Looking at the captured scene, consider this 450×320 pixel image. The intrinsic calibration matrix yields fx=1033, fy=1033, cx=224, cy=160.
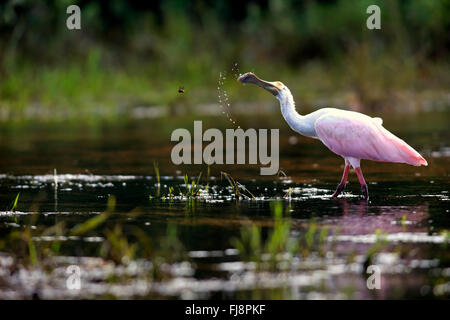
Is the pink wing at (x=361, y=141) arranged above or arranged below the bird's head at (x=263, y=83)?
below

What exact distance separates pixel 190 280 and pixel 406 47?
73.3 feet

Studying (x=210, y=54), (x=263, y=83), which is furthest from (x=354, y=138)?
(x=210, y=54)

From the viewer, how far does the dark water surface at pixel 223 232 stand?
257 inches

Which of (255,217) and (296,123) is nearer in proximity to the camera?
(255,217)

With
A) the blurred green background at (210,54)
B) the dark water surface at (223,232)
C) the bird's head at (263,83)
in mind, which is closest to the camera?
the dark water surface at (223,232)

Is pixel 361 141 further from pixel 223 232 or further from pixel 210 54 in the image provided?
pixel 210 54

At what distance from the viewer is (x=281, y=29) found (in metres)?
32.2

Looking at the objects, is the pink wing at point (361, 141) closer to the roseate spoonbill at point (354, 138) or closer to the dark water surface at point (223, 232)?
the roseate spoonbill at point (354, 138)

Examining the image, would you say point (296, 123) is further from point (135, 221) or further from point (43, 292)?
point (43, 292)

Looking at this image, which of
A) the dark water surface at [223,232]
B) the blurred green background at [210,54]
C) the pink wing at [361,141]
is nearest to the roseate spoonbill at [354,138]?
the pink wing at [361,141]

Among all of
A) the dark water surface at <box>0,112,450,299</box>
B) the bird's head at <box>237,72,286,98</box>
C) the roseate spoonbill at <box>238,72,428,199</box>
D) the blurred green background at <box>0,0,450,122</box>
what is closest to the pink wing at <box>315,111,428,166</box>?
the roseate spoonbill at <box>238,72,428,199</box>

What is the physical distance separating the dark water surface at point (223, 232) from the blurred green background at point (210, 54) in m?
10.4
